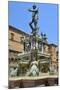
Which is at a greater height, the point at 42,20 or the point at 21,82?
the point at 42,20

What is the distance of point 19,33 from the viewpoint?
1.81m

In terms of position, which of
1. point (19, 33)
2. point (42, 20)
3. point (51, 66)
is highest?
point (42, 20)

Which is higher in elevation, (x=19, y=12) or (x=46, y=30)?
(x=19, y=12)

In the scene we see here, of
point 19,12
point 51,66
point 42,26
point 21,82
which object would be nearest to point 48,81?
point 51,66

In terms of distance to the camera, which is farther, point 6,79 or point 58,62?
point 58,62

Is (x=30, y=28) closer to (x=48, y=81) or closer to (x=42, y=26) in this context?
(x=42, y=26)

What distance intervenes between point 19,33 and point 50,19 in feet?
1.05

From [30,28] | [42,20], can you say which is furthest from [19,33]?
[42,20]

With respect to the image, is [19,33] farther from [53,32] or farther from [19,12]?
[53,32]

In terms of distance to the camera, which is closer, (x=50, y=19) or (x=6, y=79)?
(x=6, y=79)

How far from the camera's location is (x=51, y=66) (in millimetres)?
1868

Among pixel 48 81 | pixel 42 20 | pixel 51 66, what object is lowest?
pixel 48 81

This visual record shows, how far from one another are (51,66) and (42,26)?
37 centimetres

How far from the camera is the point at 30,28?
1836 millimetres
